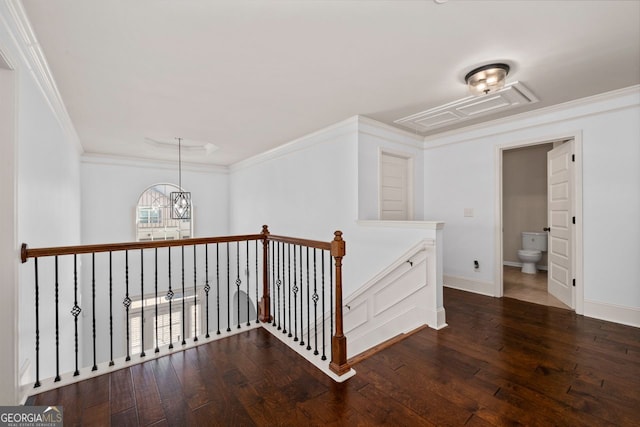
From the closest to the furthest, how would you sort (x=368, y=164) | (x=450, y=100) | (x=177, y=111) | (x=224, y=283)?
(x=450, y=100)
(x=177, y=111)
(x=368, y=164)
(x=224, y=283)

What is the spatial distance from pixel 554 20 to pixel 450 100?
1.35m

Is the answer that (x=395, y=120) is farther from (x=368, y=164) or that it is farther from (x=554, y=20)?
(x=554, y=20)

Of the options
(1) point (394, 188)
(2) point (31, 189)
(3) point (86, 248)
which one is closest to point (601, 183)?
(1) point (394, 188)

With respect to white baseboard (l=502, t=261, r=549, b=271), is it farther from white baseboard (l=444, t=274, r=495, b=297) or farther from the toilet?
white baseboard (l=444, t=274, r=495, b=297)

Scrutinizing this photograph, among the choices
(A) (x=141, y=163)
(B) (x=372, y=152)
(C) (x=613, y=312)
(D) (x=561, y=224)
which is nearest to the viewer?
(C) (x=613, y=312)

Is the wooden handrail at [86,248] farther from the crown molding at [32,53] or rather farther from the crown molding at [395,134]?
the crown molding at [395,134]

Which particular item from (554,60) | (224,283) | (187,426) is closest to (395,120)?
(554,60)

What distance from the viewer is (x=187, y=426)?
162cm

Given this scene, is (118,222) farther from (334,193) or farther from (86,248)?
(334,193)

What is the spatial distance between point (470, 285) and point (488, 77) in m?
2.98

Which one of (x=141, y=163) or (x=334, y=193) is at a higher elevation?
(x=141, y=163)

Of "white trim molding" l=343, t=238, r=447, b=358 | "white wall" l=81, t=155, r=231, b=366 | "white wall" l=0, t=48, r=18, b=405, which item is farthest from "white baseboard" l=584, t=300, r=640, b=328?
"white wall" l=81, t=155, r=231, b=366

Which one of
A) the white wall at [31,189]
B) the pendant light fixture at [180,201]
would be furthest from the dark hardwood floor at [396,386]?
the pendant light fixture at [180,201]

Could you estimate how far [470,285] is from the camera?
4.22 metres
